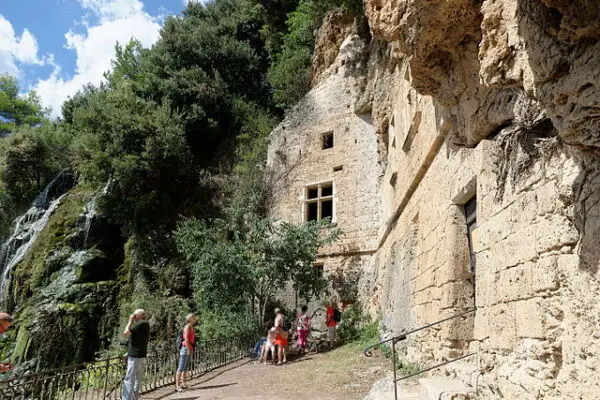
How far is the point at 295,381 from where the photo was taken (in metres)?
7.16

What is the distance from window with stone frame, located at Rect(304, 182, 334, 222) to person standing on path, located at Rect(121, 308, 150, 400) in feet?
29.4

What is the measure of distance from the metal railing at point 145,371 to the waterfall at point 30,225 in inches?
355

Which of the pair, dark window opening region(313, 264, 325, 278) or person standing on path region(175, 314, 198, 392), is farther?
dark window opening region(313, 264, 325, 278)

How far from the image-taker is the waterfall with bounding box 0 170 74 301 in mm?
16219

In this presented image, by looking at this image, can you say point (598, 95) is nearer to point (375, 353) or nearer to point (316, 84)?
point (375, 353)

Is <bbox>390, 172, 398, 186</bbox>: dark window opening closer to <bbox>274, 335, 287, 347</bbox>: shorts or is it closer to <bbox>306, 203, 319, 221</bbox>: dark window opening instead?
<bbox>274, 335, 287, 347</bbox>: shorts

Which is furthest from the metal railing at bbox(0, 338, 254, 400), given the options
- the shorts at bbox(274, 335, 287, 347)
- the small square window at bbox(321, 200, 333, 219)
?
the small square window at bbox(321, 200, 333, 219)

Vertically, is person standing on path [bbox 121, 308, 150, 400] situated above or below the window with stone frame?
below

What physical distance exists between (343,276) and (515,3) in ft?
36.3

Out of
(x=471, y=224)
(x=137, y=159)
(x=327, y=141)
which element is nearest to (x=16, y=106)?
(x=137, y=159)

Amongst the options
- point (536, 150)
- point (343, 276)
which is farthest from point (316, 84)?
point (536, 150)

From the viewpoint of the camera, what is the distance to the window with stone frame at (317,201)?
14609 millimetres

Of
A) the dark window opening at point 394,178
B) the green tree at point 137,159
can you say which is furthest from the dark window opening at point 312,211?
the green tree at point 137,159

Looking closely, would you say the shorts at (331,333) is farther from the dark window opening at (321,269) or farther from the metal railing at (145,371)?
the dark window opening at (321,269)
